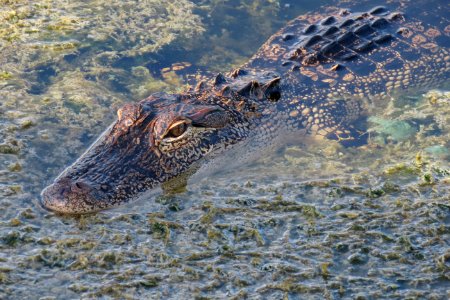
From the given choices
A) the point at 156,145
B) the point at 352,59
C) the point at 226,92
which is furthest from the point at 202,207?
the point at 352,59

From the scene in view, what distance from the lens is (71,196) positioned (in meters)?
4.87

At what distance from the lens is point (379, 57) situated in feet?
24.5

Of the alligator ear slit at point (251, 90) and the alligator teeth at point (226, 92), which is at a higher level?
the alligator teeth at point (226, 92)

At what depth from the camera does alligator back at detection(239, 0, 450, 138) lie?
6926 millimetres

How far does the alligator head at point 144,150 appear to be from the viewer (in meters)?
4.99

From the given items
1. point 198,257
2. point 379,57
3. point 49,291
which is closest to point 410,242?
point 198,257

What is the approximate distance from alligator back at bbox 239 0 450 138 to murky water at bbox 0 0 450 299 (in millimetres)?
382

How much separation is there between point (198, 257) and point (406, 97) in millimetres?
4013

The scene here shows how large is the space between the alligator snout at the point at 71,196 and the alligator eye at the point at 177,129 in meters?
0.92

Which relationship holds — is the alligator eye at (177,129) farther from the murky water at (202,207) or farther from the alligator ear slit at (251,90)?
the alligator ear slit at (251,90)

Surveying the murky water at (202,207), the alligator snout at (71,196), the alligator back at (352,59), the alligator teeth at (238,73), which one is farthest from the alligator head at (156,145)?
the alligator back at (352,59)

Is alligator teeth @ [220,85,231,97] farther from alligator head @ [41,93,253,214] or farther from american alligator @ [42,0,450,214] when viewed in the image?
alligator head @ [41,93,253,214]

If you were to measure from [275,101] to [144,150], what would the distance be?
186 centimetres

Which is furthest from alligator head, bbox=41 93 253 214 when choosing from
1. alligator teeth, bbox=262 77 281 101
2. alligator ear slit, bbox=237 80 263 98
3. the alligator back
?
the alligator back
